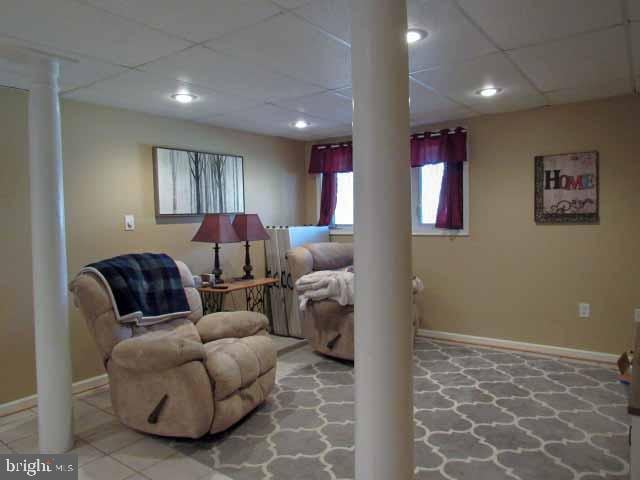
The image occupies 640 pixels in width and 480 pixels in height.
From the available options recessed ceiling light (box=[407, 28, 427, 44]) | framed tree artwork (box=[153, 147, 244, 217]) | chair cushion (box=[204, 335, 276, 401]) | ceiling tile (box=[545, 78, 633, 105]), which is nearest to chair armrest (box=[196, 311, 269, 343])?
chair cushion (box=[204, 335, 276, 401])

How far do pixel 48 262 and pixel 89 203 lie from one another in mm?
1104

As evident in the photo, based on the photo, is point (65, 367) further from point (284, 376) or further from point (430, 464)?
point (430, 464)

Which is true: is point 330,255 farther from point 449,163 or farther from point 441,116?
point 441,116

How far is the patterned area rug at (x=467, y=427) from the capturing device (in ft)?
7.32

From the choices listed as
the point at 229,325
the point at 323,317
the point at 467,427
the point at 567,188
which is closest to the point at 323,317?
the point at 323,317

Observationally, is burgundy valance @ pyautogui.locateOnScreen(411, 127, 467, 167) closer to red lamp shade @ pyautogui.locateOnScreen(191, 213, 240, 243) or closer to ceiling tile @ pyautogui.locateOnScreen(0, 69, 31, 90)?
red lamp shade @ pyautogui.locateOnScreen(191, 213, 240, 243)

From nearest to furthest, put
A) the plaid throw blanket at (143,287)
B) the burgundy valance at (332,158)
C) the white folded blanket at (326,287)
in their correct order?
the plaid throw blanket at (143,287) < the white folded blanket at (326,287) < the burgundy valance at (332,158)

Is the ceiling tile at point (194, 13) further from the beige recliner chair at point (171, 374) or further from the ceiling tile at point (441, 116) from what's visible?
the ceiling tile at point (441, 116)

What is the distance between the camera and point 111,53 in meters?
2.38

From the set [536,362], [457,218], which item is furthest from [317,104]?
[536,362]

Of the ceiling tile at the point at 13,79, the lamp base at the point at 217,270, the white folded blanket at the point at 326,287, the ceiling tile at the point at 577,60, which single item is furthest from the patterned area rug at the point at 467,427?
→ the ceiling tile at the point at 13,79

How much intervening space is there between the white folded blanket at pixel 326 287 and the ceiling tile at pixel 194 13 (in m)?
2.15

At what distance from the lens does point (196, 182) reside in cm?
406

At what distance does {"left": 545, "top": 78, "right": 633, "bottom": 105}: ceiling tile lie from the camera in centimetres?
322
